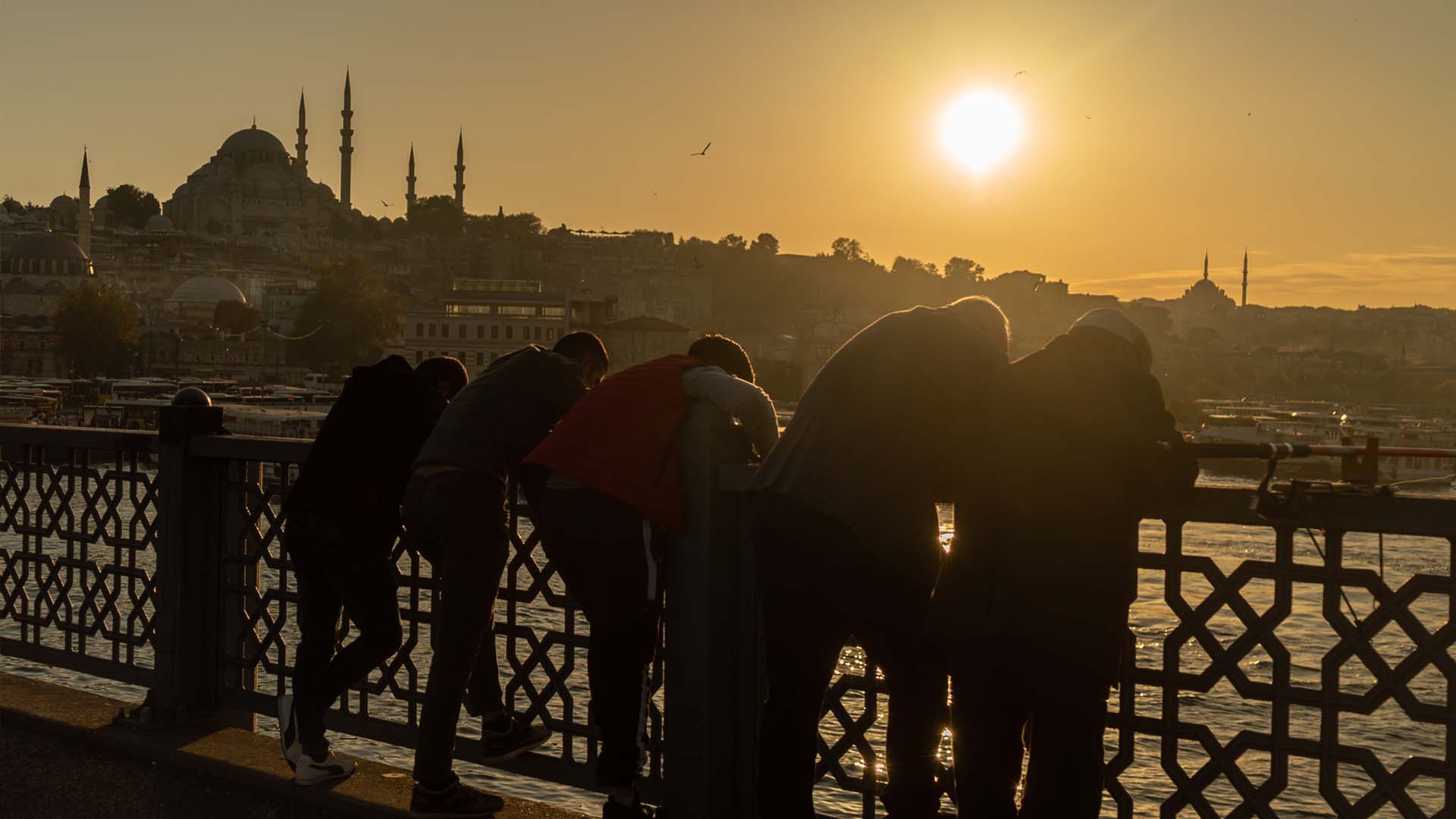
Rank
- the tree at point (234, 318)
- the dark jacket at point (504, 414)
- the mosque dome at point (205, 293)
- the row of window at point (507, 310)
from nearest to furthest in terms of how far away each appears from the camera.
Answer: the dark jacket at point (504, 414) → the row of window at point (507, 310) → the tree at point (234, 318) → the mosque dome at point (205, 293)

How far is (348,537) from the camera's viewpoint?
361 centimetres

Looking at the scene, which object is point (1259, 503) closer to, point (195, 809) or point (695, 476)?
point (695, 476)

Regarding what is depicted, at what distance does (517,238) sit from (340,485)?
13234 centimetres

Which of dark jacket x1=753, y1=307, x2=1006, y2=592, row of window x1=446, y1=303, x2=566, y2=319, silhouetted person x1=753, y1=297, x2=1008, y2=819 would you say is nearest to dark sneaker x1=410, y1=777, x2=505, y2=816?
silhouetted person x1=753, y1=297, x2=1008, y2=819

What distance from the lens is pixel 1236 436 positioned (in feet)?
254

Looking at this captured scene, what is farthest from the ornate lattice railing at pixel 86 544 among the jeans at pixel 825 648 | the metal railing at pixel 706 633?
the jeans at pixel 825 648

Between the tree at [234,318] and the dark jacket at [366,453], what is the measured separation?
3675 inches

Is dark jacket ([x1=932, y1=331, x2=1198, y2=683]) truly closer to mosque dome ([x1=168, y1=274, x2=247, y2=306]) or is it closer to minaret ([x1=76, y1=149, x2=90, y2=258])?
mosque dome ([x1=168, y1=274, x2=247, y2=306])

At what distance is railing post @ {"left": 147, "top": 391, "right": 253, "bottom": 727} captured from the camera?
427cm

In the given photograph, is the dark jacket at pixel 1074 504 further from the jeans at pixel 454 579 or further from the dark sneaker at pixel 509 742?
the dark sneaker at pixel 509 742

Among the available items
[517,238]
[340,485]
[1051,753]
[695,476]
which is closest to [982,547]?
[1051,753]

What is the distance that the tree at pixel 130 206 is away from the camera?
457ft

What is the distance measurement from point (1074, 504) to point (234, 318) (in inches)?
3818

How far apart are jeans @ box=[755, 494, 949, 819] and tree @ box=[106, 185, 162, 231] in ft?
484
